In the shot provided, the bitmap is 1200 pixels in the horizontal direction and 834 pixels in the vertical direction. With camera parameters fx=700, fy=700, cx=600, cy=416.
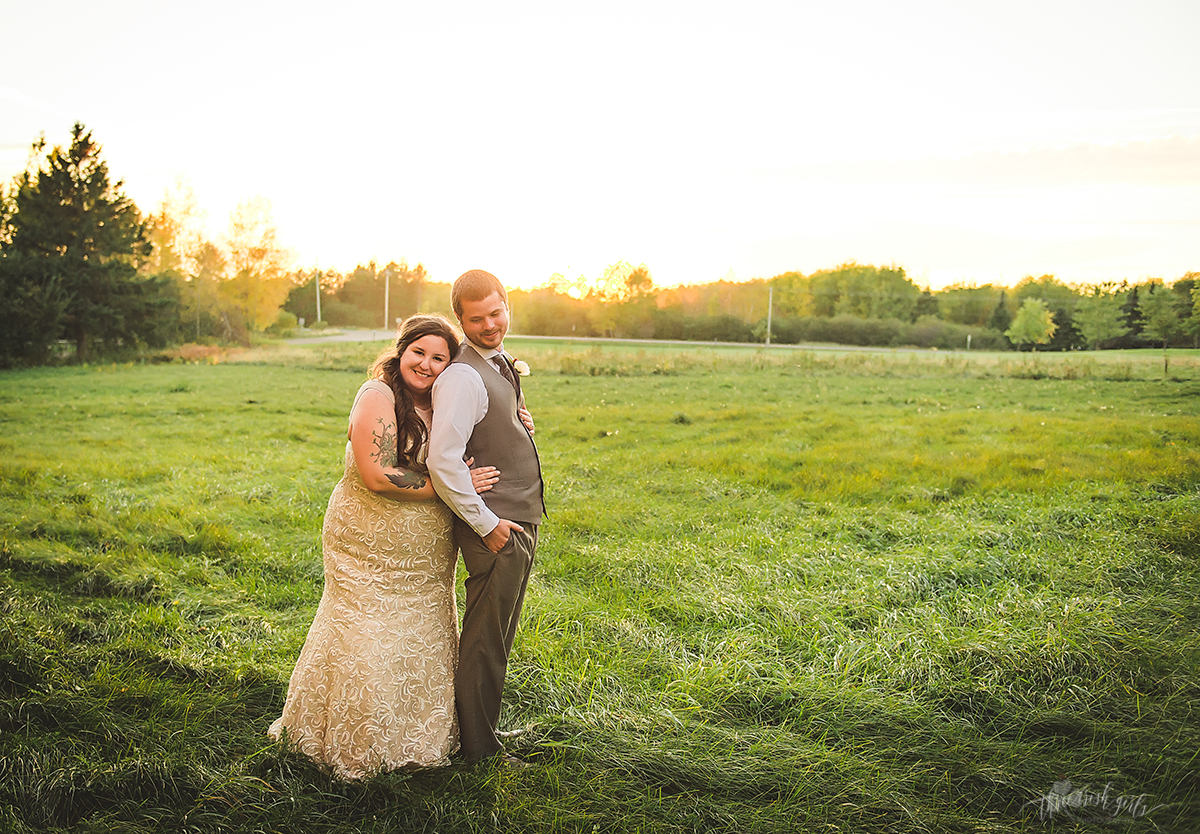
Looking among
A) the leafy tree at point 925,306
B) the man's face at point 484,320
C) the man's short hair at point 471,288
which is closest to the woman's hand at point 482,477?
the man's face at point 484,320

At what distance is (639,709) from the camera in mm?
3557

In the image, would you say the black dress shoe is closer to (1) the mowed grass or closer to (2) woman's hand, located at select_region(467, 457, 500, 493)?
(1) the mowed grass

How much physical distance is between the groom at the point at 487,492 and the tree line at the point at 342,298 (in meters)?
7.43

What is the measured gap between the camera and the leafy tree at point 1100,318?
10.9 meters

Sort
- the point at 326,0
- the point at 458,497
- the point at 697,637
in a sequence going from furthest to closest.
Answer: the point at 326,0, the point at 697,637, the point at 458,497

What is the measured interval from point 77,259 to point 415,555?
21150 mm

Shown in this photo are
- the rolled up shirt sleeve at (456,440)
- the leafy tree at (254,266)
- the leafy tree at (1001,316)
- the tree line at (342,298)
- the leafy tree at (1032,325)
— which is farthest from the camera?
the leafy tree at (254,266)

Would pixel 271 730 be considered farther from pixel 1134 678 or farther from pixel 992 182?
pixel 992 182

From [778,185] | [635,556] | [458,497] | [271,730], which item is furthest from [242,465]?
[778,185]

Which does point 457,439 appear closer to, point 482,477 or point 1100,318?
point 482,477

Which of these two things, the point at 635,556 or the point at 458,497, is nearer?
the point at 458,497

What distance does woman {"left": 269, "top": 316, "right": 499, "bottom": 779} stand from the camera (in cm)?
273

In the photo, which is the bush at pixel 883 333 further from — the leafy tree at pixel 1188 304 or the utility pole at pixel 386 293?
the utility pole at pixel 386 293

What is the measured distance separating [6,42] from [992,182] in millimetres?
15240
